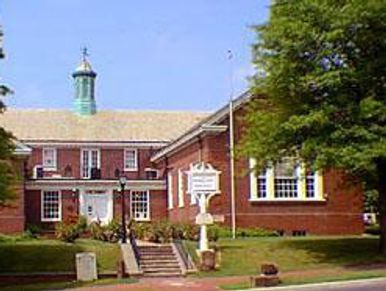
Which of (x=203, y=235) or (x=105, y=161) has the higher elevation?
(x=105, y=161)

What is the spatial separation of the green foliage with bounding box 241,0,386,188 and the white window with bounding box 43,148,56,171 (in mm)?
31994

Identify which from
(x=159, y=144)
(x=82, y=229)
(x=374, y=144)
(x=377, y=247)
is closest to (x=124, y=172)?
(x=159, y=144)

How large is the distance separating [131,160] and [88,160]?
10.3 feet

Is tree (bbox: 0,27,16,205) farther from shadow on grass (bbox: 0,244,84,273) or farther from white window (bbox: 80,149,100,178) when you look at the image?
white window (bbox: 80,149,100,178)

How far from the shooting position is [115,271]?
33.4 meters

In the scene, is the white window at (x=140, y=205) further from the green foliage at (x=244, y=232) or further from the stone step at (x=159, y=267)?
the stone step at (x=159, y=267)

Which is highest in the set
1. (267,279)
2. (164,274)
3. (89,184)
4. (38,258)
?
(89,184)

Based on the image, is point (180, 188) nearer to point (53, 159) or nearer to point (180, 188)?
point (180, 188)

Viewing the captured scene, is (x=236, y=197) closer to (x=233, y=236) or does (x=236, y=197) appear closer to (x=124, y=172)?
(x=233, y=236)

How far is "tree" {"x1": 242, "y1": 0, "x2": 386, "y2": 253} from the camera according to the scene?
31.2 m

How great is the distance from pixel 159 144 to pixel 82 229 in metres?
18.6

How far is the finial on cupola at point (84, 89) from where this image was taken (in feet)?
223

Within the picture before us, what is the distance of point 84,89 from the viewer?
69.9 m

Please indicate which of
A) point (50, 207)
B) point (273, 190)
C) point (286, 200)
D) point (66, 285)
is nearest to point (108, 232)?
point (273, 190)
